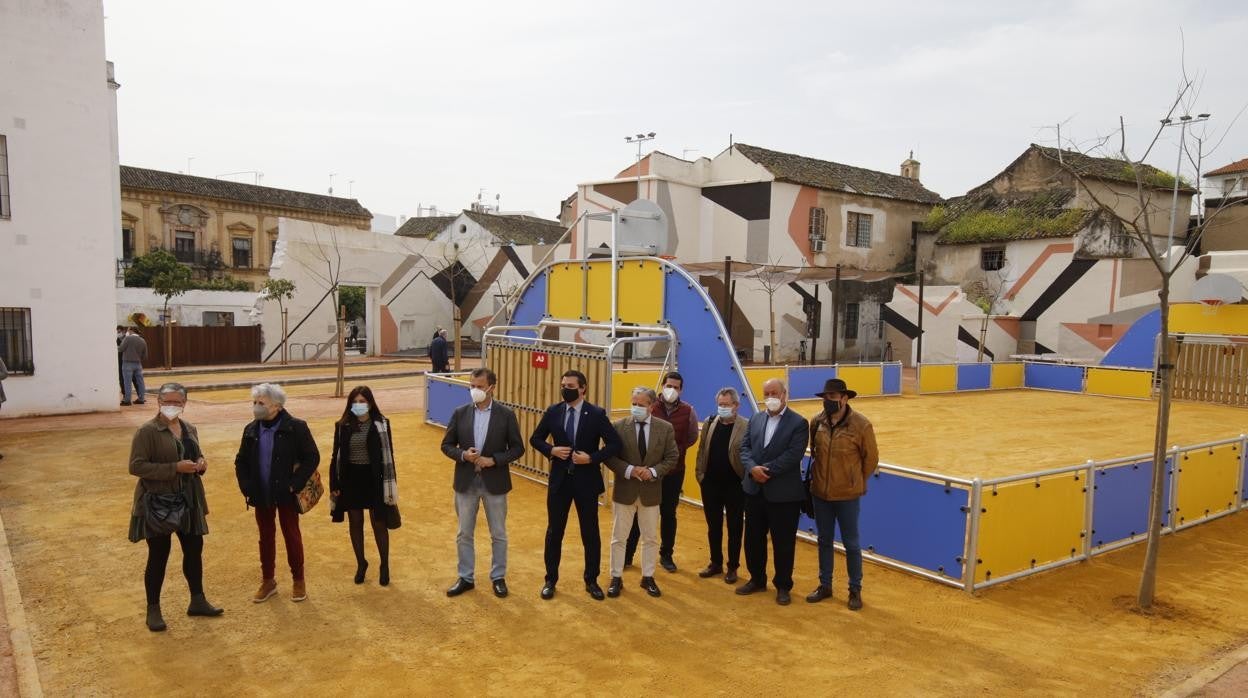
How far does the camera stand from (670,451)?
6.52 meters

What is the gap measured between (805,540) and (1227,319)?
1785cm

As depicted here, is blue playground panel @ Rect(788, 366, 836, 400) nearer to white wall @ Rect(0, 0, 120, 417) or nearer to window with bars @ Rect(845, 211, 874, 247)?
white wall @ Rect(0, 0, 120, 417)

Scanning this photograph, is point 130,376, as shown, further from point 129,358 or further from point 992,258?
point 992,258

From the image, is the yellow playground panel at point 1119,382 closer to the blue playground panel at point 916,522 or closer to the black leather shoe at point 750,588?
the blue playground panel at point 916,522

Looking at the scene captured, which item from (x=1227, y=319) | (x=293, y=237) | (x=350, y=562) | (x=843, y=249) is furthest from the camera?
(x=843, y=249)

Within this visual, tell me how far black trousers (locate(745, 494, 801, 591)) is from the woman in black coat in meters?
2.97

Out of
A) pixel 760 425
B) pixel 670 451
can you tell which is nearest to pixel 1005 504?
pixel 760 425

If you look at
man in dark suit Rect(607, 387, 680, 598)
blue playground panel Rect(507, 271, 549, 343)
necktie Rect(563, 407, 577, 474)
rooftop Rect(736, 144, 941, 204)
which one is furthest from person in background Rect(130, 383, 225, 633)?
rooftop Rect(736, 144, 941, 204)

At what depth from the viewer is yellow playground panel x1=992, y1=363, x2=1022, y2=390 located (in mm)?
23875

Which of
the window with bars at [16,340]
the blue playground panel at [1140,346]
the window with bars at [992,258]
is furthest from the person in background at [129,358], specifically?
the window with bars at [992,258]

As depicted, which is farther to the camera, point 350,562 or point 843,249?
point 843,249

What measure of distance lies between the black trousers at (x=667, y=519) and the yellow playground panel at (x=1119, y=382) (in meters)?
19.9

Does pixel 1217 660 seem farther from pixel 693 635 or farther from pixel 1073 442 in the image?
pixel 1073 442

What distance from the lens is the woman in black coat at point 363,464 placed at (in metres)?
6.36
